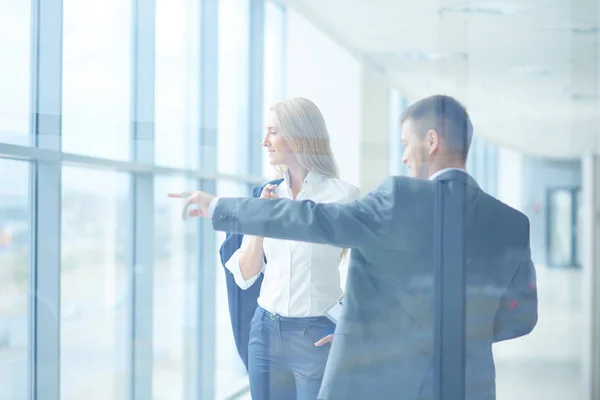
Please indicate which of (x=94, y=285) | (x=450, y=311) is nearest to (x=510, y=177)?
(x=450, y=311)

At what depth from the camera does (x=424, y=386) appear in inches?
77.2

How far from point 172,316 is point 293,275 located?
1.33 m

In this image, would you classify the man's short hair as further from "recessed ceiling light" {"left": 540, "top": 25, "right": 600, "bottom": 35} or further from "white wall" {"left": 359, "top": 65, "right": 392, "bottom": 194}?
"recessed ceiling light" {"left": 540, "top": 25, "right": 600, "bottom": 35}

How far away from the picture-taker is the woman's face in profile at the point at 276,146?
6.28 ft

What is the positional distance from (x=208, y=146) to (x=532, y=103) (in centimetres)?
123

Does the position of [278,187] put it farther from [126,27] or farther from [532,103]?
[126,27]

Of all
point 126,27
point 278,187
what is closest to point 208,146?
point 126,27

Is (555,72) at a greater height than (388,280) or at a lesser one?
greater

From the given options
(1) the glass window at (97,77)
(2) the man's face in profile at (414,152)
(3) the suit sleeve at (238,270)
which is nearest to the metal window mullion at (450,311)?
(2) the man's face in profile at (414,152)

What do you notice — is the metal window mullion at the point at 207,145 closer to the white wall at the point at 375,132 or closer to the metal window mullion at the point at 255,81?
the metal window mullion at the point at 255,81

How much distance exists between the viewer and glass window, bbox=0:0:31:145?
2.33 metres

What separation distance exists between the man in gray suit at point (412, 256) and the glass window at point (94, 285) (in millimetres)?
1141

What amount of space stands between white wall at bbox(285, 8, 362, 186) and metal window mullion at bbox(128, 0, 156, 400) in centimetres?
66

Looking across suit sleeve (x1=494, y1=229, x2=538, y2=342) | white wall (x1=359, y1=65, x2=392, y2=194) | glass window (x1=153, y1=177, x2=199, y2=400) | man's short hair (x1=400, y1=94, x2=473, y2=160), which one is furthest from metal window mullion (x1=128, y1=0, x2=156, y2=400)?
suit sleeve (x1=494, y1=229, x2=538, y2=342)
